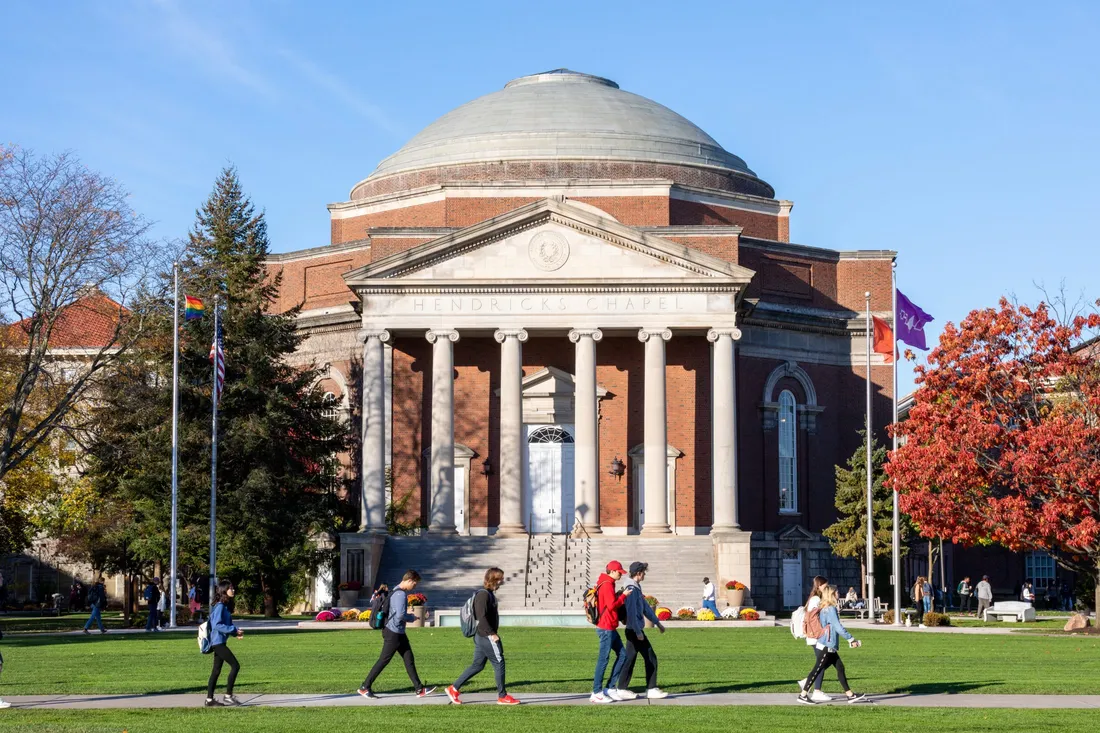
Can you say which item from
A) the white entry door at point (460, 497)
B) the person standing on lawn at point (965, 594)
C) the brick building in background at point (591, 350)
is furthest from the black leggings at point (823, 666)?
the person standing on lawn at point (965, 594)

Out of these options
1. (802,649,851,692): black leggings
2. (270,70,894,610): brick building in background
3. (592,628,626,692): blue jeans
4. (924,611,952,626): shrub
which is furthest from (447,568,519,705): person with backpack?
(270,70,894,610): brick building in background

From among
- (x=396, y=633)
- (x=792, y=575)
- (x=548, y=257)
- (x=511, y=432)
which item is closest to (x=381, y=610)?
(x=396, y=633)

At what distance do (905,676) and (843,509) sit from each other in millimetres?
32400

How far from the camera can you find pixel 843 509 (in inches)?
2245

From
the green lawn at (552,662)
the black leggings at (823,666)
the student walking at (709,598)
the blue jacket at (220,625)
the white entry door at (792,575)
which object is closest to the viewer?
the black leggings at (823,666)

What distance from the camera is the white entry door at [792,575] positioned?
5812 centimetres

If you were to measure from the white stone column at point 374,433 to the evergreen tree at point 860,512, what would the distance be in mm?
16064

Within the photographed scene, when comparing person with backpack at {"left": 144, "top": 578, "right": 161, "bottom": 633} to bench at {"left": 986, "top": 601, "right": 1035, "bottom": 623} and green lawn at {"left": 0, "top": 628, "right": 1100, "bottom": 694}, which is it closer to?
green lawn at {"left": 0, "top": 628, "right": 1100, "bottom": 694}

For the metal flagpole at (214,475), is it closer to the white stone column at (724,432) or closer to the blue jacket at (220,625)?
the white stone column at (724,432)

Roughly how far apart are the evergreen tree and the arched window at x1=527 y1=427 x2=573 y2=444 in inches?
388

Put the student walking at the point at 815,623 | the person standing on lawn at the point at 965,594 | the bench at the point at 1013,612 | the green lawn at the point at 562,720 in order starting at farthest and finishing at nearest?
the person standing on lawn at the point at 965,594, the bench at the point at 1013,612, the student walking at the point at 815,623, the green lawn at the point at 562,720

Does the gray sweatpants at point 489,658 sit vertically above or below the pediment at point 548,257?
below

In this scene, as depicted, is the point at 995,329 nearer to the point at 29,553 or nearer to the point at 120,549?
the point at 120,549

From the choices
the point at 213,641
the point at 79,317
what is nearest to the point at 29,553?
the point at 79,317
